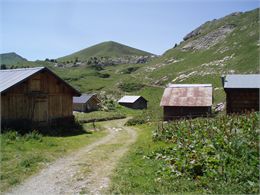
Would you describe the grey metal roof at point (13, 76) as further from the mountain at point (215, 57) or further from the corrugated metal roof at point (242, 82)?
the mountain at point (215, 57)

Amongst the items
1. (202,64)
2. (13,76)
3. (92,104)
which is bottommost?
(92,104)

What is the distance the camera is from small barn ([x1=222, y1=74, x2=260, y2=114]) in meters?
33.2

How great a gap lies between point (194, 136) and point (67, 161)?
654 centimetres

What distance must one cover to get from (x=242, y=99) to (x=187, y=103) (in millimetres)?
9577

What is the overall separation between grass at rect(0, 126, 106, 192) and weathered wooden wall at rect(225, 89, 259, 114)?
17.0m

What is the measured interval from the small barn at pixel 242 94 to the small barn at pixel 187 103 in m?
7.18

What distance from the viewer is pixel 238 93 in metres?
33.9

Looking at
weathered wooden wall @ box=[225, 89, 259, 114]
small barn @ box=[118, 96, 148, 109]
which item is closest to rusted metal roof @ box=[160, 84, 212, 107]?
weathered wooden wall @ box=[225, 89, 259, 114]

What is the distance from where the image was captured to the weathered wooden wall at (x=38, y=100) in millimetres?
26953

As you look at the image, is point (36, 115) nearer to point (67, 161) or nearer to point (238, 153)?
point (67, 161)

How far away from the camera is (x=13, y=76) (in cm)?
2889

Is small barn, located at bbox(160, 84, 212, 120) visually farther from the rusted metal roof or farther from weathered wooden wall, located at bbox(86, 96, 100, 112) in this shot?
weathered wooden wall, located at bbox(86, 96, 100, 112)

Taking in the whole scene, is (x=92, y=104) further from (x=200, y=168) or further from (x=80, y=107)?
(x=200, y=168)

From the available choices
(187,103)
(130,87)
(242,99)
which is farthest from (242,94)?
(130,87)
